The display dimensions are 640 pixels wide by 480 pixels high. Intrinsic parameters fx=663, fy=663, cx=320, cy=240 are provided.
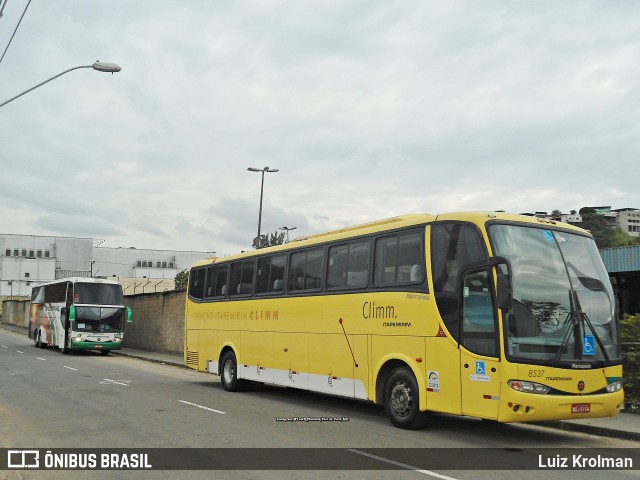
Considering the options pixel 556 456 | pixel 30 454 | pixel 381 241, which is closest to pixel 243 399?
pixel 381 241

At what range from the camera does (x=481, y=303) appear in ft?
32.6

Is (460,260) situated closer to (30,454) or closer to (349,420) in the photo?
(349,420)

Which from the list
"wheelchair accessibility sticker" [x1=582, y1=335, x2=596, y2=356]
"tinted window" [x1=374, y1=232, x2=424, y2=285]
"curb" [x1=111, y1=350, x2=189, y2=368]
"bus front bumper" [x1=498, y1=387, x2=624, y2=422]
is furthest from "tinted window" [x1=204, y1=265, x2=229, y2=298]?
"wheelchair accessibility sticker" [x1=582, y1=335, x2=596, y2=356]

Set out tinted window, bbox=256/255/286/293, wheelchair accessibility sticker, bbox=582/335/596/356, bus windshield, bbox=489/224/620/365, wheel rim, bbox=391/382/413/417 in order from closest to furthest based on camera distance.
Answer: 1. bus windshield, bbox=489/224/620/365
2. wheelchair accessibility sticker, bbox=582/335/596/356
3. wheel rim, bbox=391/382/413/417
4. tinted window, bbox=256/255/286/293

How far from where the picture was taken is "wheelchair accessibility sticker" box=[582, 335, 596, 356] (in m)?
9.75

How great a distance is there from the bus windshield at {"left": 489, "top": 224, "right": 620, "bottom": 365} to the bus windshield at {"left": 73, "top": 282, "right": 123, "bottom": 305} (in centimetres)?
2650

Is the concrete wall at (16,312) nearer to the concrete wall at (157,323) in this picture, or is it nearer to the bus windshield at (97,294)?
the concrete wall at (157,323)

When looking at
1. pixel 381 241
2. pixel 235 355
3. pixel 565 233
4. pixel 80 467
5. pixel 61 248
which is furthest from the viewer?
pixel 61 248

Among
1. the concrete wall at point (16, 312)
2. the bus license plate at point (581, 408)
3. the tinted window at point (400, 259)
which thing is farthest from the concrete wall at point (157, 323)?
the concrete wall at point (16, 312)

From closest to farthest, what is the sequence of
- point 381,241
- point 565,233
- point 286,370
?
point 565,233 < point 381,241 < point 286,370

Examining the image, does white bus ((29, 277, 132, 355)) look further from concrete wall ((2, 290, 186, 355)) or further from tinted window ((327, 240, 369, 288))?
tinted window ((327, 240, 369, 288))

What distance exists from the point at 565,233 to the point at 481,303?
2.06 meters

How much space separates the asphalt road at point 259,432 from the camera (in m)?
8.09

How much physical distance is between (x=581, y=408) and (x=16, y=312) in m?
79.2
